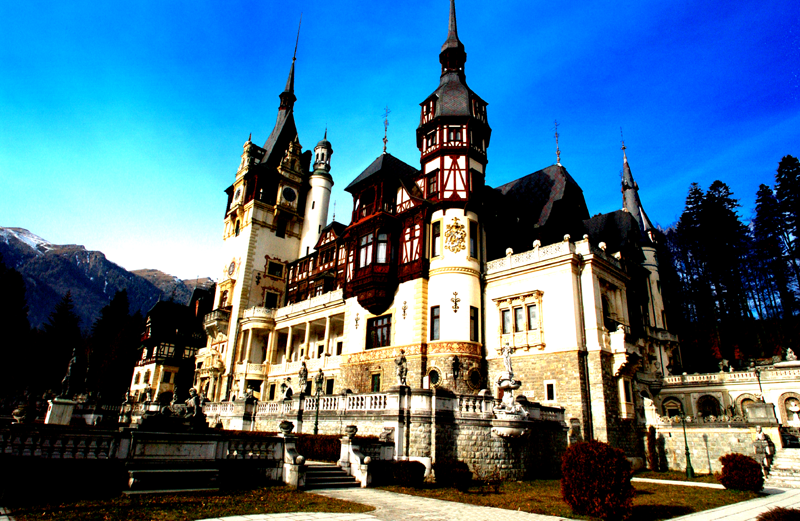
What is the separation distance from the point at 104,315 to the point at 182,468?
85546 millimetres

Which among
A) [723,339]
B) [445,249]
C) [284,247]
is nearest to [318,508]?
[445,249]

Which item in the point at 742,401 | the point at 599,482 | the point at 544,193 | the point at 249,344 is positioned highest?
the point at 544,193

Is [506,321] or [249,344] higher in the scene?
[249,344]

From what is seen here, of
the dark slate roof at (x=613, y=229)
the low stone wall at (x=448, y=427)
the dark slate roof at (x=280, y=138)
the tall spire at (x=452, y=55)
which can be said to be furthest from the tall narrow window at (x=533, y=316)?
the dark slate roof at (x=280, y=138)

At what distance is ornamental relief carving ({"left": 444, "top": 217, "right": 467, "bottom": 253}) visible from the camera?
33.1 metres

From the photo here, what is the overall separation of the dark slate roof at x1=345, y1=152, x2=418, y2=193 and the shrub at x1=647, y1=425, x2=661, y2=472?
24393 millimetres

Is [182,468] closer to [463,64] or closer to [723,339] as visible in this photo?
[463,64]

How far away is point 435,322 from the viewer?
3234 centimetres

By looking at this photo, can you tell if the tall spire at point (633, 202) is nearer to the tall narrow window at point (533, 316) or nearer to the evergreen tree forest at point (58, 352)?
the tall narrow window at point (533, 316)

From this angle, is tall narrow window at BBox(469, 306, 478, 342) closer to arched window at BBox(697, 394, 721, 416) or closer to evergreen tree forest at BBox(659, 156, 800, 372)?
arched window at BBox(697, 394, 721, 416)

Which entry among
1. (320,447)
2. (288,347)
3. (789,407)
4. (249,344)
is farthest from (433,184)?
(789,407)

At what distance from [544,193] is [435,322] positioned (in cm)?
1375

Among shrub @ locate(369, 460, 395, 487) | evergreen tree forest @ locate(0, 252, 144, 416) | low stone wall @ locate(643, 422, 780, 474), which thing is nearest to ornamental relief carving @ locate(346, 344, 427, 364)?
shrub @ locate(369, 460, 395, 487)

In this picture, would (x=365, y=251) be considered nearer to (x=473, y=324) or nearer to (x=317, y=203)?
(x=473, y=324)
